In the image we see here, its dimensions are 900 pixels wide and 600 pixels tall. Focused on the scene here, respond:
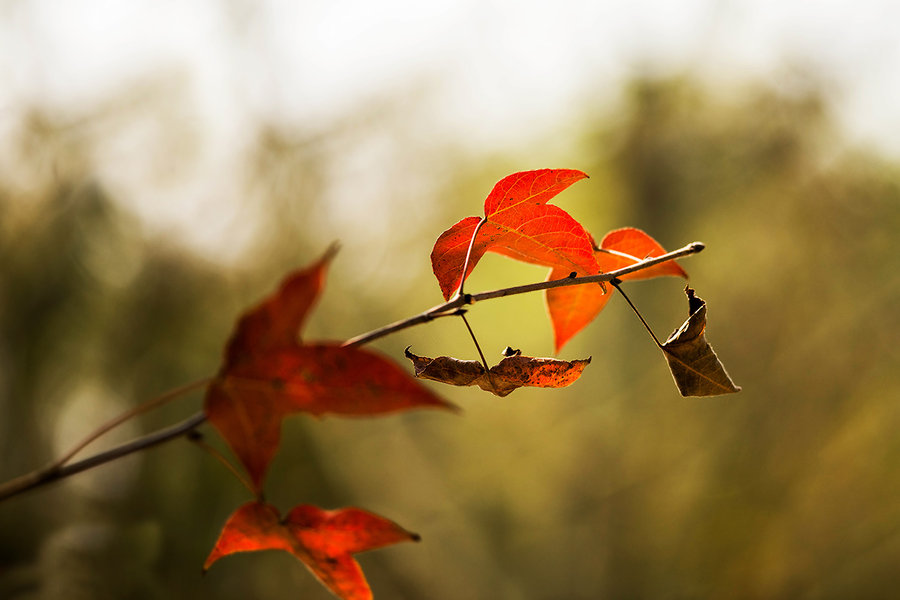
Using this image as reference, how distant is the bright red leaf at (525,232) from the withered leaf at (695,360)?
0.14 feet

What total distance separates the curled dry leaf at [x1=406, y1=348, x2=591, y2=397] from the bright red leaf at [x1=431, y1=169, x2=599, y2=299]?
0.04 m

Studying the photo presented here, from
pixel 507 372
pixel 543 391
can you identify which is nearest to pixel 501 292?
pixel 507 372

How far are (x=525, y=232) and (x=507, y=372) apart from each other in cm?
7

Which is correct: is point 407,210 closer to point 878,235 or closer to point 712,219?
point 712,219

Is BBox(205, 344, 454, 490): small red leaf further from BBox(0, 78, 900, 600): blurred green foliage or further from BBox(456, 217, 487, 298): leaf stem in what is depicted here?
BBox(0, 78, 900, 600): blurred green foliage

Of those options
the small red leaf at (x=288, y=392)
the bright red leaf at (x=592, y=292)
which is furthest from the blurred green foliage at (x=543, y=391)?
the small red leaf at (x=288, y=392)

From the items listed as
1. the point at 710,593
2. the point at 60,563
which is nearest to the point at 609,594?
the point at 710,593

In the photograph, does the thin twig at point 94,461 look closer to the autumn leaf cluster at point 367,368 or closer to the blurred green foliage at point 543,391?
the autumn leaf cluster at point 367,368

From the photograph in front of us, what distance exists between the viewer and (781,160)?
63.7 inches

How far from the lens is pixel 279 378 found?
19 centimetres

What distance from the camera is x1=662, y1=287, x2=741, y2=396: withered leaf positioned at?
0.68ft

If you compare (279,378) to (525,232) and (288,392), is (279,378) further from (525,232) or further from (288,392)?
(525,232)

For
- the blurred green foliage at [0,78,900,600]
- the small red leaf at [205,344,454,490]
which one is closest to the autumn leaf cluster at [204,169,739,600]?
the small red leaf at [205,344,454,490]

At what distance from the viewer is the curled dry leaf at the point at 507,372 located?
0.66 ft
